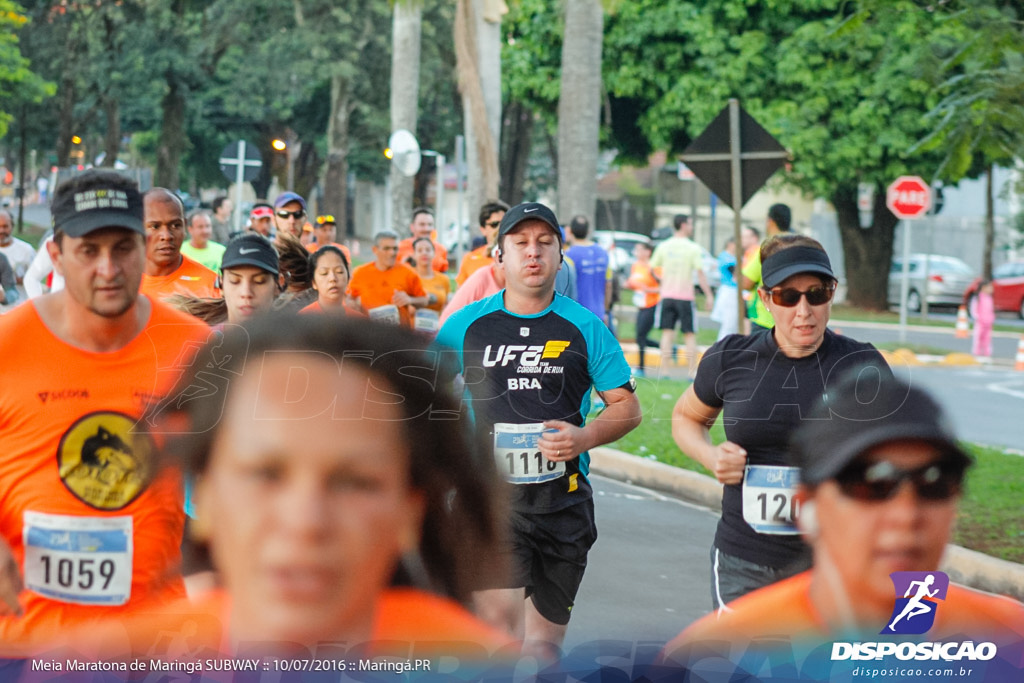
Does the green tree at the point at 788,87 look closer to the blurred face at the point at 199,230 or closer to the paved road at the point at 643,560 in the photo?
the blurred face at the point at 199,230

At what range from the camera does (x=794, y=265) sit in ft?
13.6

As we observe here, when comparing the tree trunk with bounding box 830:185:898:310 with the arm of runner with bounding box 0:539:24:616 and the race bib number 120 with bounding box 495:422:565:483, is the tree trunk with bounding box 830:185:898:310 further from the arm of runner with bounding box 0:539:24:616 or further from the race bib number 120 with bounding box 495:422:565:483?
the arm of runner with bounding box 0:539:24:616

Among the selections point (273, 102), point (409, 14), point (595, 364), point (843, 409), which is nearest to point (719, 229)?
point (273, 102)

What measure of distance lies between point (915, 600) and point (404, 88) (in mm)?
20850

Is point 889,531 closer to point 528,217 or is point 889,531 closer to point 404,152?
point 528,217

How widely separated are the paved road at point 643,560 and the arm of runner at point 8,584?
267 cm

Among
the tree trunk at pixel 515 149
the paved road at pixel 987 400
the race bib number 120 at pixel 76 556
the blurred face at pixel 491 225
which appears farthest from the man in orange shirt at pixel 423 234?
the tree trunk at pixel 515 149

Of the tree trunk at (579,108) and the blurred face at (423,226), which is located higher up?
the tree trunk at (579,108)

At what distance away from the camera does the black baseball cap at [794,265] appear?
13.5 feet

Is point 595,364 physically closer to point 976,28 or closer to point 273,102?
point 976,28

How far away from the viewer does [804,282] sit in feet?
13.6


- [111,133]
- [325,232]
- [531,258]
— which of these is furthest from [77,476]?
[111,133]

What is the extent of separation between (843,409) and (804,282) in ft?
7.86

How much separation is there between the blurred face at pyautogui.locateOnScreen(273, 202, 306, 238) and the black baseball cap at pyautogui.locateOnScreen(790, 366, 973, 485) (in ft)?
28.3
